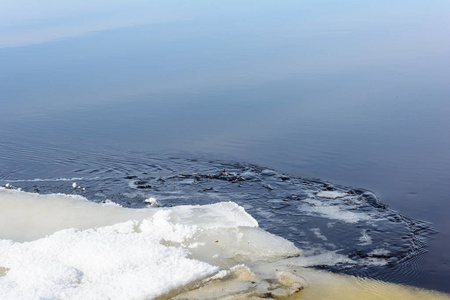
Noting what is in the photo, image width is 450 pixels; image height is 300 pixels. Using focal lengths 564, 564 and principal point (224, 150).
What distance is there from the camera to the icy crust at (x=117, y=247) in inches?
220

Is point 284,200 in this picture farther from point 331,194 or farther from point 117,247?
point 117,247

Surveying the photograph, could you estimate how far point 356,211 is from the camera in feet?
24.5

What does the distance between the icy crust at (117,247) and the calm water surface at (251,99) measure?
1843mm

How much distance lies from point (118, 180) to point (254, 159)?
226 cm

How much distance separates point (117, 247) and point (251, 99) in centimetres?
658

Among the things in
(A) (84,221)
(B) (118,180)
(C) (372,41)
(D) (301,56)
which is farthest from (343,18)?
(A) (84,221)

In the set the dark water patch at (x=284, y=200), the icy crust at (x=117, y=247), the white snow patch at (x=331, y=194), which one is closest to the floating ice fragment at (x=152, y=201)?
the dark water patch at (x=284, y=200)

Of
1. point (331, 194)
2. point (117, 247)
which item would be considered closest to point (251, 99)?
point (331, 194)

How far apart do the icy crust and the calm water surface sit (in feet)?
6.05

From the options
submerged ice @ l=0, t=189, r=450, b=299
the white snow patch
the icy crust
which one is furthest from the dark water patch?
the icy crust

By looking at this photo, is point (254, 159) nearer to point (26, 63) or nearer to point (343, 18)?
point (26, 63)

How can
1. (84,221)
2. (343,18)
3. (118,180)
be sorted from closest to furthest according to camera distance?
(84,221), (118,180), (343,18)

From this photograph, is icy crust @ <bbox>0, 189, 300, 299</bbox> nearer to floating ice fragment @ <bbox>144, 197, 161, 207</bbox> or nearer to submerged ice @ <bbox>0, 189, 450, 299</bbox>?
submerged ice @ <bbox>0, 189, 450, 299</bbox>

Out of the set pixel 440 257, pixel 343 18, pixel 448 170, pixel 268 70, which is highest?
pixel 343 18
